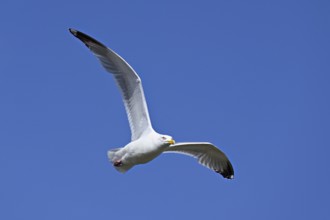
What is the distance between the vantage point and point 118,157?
11.6m

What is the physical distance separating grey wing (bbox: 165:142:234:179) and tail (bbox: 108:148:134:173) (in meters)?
0.96

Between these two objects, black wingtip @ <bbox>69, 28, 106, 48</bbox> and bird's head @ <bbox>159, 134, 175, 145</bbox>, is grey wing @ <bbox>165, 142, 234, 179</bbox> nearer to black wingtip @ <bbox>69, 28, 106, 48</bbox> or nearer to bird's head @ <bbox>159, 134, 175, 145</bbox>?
bird's head @ <bbox>159, 134, 175, 145</bbox>

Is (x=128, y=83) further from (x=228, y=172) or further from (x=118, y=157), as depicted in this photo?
(x=228, y=172)

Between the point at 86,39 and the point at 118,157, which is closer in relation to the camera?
the point at 118,157

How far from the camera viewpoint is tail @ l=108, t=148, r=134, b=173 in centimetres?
1153

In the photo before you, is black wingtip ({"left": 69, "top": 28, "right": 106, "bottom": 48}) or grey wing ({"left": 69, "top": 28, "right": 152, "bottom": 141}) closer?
grey wing ({"left": 69, "top": 28, "right": 152, "bottom": 141})

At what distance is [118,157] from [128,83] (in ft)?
4.07

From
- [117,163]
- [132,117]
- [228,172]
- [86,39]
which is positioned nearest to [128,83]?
[132,117]

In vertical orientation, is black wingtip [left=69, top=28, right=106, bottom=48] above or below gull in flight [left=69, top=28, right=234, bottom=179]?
above

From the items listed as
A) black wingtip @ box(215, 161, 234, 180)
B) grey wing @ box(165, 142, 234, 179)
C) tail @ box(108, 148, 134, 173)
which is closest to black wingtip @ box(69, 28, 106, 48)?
tail @ box(108, 148, 134, 173)

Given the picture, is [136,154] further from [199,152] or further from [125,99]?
[199,152]

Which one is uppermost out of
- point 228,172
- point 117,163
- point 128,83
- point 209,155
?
point 128,83

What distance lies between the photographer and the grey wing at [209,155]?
1252 centimetres

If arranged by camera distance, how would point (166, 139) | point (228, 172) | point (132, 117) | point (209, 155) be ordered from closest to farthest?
point (166, 139)
point (132, 117)
point (209, 155)
point (228, 172)
